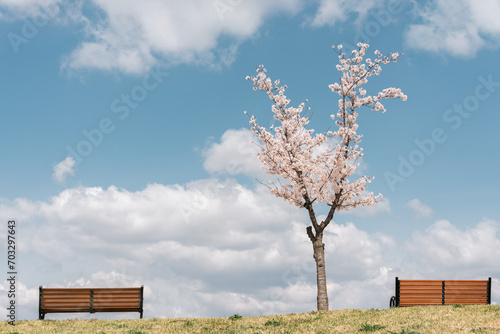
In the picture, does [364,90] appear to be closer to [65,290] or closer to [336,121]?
[336,121]

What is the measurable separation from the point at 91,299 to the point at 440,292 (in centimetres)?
1690

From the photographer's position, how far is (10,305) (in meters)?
20.0

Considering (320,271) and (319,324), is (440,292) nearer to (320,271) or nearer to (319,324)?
(320,271)

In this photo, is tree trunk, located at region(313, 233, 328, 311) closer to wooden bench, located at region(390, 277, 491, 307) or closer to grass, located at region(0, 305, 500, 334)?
grass, located at region(0, 305, 500, 334)

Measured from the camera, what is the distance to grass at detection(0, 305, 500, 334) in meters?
15.7

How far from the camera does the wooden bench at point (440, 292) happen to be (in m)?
23.3

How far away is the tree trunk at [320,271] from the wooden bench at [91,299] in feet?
27.9

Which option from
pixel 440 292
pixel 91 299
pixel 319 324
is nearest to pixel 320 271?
pixel 319 324

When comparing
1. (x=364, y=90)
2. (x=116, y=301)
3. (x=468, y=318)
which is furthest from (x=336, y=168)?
(x=116, y=301)

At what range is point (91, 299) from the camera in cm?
2325

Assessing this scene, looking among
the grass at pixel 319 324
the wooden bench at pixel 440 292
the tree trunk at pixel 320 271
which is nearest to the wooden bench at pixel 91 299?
the grass at pixel 319 324

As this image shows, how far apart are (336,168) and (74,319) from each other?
569 inches

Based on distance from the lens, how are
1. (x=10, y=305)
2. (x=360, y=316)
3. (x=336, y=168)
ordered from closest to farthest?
(x=360, y=316)
(x=10, y=305)
(x=336, y=168)

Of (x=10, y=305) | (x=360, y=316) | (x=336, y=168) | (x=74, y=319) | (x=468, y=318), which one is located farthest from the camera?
(x=336, y=168)
